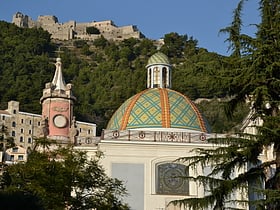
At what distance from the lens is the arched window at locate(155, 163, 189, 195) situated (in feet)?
92.2

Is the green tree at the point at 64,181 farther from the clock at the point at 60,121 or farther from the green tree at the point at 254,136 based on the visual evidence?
the clock at the point at 60,121

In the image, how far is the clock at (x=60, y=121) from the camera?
121 feet

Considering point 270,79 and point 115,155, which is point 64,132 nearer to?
point 115,155

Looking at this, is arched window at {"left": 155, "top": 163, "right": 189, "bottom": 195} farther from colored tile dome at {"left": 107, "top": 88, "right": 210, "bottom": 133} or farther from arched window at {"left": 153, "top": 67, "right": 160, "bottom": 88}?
arched window at {"left": 153, "top": 67, "right": 160, "bottom": 88}

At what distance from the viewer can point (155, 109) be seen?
3002 centimetres

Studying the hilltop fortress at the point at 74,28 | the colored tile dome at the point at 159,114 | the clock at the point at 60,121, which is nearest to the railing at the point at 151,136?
the colored tile dome at the point at 159,114

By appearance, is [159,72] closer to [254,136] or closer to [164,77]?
[164,77]

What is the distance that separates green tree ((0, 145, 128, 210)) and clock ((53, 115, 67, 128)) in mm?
15206

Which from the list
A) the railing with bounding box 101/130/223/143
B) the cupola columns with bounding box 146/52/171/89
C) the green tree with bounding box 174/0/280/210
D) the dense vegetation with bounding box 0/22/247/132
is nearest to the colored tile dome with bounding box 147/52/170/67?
the cupola columns with bounding box 146/52/171/89

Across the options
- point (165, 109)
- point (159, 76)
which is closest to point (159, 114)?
point (165, 109)

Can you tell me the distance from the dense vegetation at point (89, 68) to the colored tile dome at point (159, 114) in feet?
94.5

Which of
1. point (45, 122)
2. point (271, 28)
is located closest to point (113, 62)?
point (45, 122)

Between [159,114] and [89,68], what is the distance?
79798 millimetres

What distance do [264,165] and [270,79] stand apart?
1687mm
